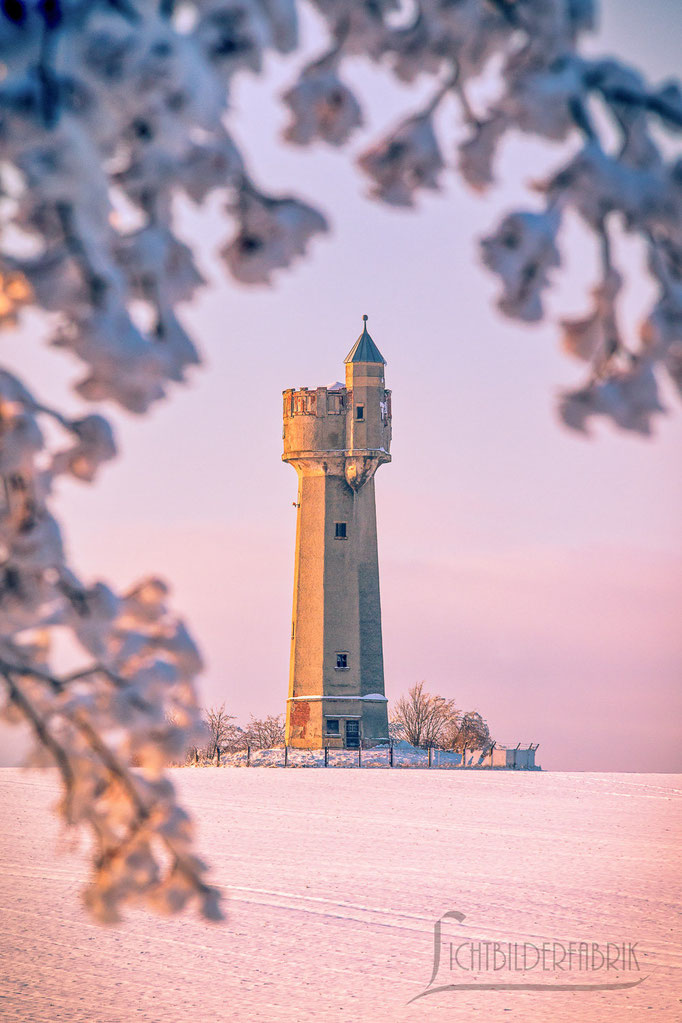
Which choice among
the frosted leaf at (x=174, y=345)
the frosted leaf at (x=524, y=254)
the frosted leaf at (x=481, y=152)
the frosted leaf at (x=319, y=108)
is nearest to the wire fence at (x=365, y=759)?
the frosted leaf at (x=481, y=152)

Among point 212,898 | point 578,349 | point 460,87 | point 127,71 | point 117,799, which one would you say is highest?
point 460,87

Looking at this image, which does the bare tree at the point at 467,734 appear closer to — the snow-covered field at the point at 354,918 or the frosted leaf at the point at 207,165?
the snow-covered field at the point at 354,918

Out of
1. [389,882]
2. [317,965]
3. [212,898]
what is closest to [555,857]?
[389,882]

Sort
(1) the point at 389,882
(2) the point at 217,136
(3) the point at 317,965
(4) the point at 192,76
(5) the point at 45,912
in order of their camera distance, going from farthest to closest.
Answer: (1) the point at 389,882, (5) the point at 45,912, (3) the point at 317,965, (2) the point at 217,136, (4) the point at 192,76

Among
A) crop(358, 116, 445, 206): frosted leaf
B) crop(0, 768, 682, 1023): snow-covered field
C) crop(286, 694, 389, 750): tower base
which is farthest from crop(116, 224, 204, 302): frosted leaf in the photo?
crop(286, 694, 389, 750): tower base

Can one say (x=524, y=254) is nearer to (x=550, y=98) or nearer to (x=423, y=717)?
(x=550, y=98)

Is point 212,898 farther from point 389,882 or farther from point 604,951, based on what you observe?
point 389,882

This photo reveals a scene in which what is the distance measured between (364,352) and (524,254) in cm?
3953

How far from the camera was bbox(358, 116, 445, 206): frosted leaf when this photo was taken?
234 cm

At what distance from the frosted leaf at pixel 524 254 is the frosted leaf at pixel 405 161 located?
0.32m

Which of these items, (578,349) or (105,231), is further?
(578,349)

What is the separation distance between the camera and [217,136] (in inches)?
83.4

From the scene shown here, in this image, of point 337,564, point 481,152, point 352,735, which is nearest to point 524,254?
point 481,152

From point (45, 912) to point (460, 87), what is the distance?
44.3 feet
